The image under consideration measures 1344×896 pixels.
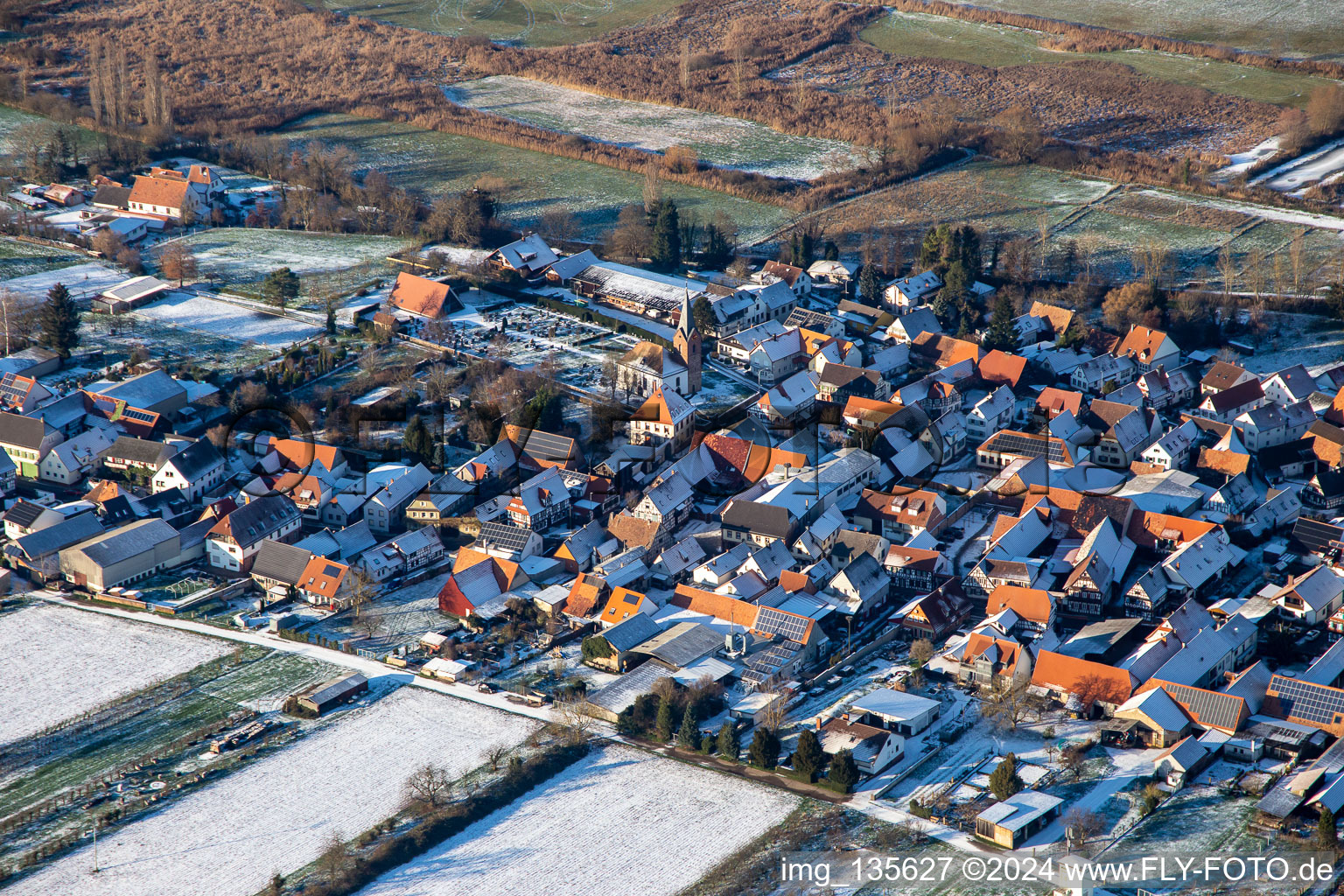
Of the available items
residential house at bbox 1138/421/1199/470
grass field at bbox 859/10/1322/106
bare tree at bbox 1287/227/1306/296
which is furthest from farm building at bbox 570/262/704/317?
grass field at bbox 859/10/1322/106

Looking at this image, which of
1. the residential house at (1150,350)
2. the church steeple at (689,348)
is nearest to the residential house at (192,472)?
the church steeple at (689,348)

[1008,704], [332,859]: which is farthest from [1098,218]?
[332,859]

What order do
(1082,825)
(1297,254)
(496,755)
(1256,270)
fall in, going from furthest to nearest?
(1256,270) < (1297,254) < (496,755) < (1082,825)

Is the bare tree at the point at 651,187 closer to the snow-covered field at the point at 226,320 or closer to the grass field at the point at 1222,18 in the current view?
the snow-covered field at the point at 226,320

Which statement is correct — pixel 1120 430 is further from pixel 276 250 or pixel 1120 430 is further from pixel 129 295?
pixel 129 295

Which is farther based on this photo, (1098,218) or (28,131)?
(28,131)

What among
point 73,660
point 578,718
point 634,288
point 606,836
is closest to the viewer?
point 606,836

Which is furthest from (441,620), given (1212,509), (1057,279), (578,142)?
(578,142)

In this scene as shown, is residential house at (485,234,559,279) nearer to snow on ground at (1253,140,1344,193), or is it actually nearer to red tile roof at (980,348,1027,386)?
red tile roof at (980,348,1027,386)
